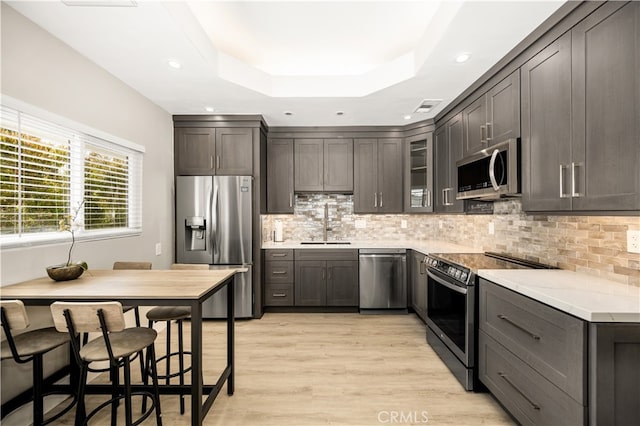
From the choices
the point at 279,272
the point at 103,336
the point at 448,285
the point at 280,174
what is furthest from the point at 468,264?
the point at 280,174

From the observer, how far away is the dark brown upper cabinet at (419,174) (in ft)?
13.6

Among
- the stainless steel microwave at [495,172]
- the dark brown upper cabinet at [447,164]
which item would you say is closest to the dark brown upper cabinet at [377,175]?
the dark brown upper cabinet at [447,164]

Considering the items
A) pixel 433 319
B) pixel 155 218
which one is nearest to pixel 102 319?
pixel 155 218

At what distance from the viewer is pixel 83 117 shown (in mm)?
2492

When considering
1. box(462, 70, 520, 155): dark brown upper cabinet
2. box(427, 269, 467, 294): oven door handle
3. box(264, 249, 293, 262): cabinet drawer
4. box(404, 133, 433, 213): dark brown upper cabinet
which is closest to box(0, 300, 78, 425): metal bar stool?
box(264, 249, 293, 262): cabinet drawer

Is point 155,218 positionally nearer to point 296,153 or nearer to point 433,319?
point 296,153

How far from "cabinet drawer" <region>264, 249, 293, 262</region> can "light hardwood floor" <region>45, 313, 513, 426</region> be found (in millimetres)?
847

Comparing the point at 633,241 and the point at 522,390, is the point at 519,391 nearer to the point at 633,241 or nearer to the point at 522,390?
the point at 522,390

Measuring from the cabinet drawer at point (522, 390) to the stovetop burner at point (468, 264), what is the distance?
435 mm

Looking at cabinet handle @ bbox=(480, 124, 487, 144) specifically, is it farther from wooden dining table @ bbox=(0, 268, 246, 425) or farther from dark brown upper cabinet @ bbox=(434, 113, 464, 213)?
wooden dining table @ bbox=(0, 268, 246, 425)

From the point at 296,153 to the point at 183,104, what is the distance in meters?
1.54

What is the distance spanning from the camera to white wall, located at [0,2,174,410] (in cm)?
193

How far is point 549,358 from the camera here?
1.62m

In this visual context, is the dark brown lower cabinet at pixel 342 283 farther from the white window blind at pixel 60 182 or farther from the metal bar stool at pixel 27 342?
the metal bar stool at pixel 27 342
